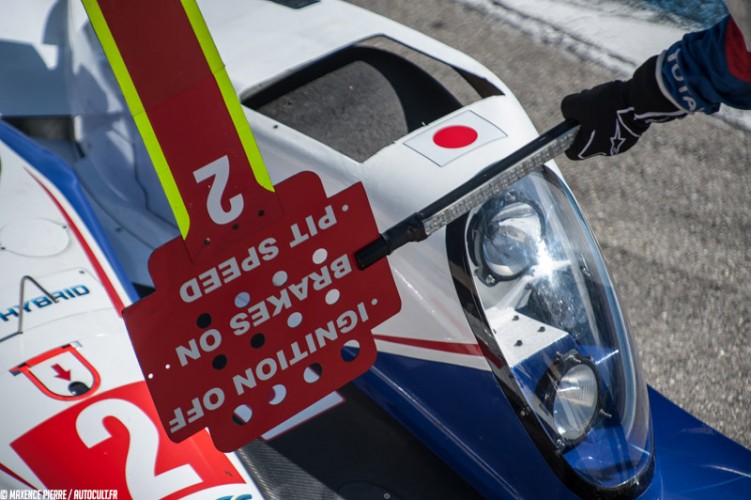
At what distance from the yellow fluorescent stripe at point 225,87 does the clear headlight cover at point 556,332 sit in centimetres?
75

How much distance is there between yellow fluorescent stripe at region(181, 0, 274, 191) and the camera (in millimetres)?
1452

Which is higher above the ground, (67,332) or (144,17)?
(144,17)

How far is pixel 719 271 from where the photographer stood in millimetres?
3475

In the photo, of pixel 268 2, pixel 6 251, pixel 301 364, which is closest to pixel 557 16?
pixel 268 2

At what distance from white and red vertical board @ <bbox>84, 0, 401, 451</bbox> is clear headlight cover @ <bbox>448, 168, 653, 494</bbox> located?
60 centimetres

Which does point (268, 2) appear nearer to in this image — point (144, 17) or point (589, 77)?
point (144, 17)

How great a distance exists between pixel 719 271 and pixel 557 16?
2.18 meters

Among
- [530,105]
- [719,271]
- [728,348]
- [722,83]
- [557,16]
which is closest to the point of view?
[722,83]

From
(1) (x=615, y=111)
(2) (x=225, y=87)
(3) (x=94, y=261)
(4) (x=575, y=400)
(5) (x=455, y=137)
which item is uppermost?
(2) (x=225, y=87)

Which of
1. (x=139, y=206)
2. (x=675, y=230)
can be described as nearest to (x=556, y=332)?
(x=139, y=206)

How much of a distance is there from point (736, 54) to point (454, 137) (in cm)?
72

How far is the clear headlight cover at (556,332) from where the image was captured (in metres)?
2.11

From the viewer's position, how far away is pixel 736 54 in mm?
1920

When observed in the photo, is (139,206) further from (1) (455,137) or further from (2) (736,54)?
(2) (736,54)
